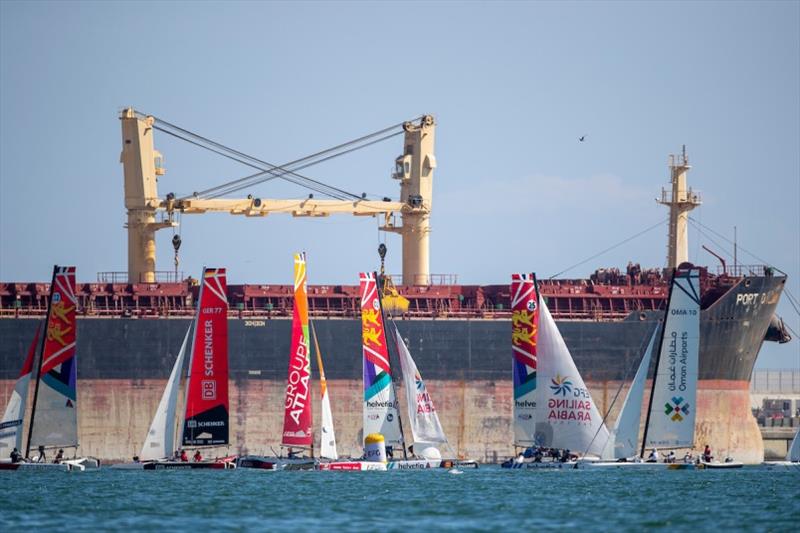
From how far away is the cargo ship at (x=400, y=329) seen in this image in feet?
Result: 263

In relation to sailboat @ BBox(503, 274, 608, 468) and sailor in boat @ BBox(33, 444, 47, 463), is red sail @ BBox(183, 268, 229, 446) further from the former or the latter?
sailboat @ BBox(503, 274, 608, 468)

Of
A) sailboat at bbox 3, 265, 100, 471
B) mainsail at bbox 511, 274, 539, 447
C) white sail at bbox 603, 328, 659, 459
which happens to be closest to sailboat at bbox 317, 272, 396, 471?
mainsail at bbox 511, 274, 539, 447

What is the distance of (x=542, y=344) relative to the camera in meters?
67.8

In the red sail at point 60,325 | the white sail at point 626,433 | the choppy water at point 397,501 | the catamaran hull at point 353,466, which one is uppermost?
the red sail at point 60,325

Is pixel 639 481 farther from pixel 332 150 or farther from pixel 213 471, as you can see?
pixel 332 150

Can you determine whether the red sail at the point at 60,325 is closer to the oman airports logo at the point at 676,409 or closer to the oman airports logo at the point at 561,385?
the oman airports logo at the point at 561,385

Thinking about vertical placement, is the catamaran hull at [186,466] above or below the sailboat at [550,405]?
below

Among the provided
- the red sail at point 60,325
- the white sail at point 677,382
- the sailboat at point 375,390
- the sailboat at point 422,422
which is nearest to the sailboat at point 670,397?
the white sail at point 677,382

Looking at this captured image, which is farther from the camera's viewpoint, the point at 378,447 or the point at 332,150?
the point at 332,150

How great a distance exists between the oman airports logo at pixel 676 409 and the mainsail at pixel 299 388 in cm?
1342

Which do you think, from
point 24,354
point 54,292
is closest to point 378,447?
point 54,292

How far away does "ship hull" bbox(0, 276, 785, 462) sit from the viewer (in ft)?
262

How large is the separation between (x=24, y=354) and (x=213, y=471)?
14.9 m

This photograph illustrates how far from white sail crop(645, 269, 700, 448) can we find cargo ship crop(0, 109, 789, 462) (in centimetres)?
1568
